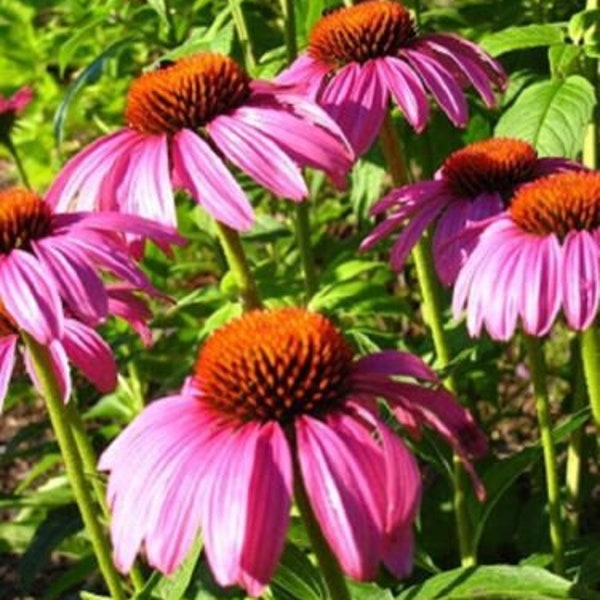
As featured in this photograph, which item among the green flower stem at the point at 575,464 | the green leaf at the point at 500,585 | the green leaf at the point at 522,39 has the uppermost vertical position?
the green leaf at the point at 522,39

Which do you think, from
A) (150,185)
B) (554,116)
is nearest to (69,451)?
(150,185)

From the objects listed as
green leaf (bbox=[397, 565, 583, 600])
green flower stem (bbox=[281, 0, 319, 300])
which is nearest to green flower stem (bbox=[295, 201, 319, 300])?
green flower stem (bbox=[281, 0, 319, 300])

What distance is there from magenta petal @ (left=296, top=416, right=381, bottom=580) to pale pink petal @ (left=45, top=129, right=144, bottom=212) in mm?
457

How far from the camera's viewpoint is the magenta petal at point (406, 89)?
1.24 m

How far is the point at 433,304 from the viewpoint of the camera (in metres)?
1.27

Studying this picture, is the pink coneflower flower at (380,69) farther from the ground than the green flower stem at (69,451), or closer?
farther from the ground

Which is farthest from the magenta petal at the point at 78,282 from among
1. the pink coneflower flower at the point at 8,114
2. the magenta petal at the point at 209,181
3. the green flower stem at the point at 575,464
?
the pink coneflower flower at the point at 8,114

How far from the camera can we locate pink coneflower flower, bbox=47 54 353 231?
110cm

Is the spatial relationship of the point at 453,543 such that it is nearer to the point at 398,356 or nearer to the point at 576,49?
the point at 576,49

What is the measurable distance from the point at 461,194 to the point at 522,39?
0.25 meters

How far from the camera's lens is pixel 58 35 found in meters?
2.38

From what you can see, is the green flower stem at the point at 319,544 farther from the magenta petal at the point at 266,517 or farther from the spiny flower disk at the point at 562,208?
the spiny flower disk at the point at 562,208

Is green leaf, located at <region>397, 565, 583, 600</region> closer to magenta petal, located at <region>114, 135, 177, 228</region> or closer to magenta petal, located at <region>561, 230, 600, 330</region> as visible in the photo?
magenta petal, located at <region>561, 230, 600, 330</region>

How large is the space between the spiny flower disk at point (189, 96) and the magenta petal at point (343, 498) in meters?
0.44
